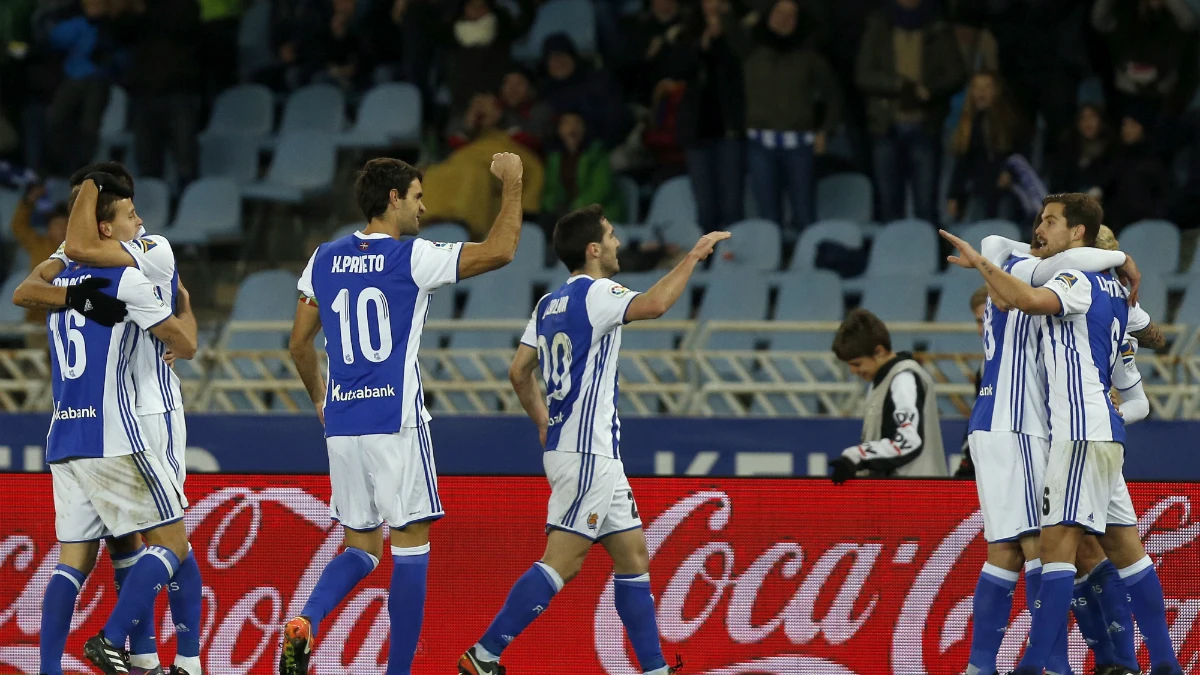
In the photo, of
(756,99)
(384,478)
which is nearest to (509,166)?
(384,478)

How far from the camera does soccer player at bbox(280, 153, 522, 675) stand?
670 cm

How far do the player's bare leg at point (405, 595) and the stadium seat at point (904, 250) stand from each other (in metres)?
7.34

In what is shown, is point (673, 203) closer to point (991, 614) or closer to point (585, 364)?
point (585, 364)

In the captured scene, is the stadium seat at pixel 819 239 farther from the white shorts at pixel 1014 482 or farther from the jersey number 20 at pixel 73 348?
the jersey number 20 at pixel 73 348

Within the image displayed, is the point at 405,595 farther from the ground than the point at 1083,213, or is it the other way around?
the point at 1083,213

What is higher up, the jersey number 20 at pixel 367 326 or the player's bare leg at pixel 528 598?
the jersey number 20 at pixel 367 326

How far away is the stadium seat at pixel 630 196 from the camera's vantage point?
48.0 ft

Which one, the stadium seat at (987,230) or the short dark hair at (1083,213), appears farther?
the stadium seat at (987,230)

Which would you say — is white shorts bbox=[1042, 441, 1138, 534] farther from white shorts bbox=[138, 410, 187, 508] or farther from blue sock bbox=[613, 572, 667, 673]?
white shorts bbox=[138, 410, 187, 508]

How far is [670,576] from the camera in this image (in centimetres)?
771

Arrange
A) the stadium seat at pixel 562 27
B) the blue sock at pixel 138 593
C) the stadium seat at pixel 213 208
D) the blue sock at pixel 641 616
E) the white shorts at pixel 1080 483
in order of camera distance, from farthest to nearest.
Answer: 1. the stadium seat at pixel 562 27
2. the stadium seat at pixel 213 208
3. the blue sock at pixel 641 616
4. the white shorts at pixel 1080 483
5. the blue sock at pixel 138 593

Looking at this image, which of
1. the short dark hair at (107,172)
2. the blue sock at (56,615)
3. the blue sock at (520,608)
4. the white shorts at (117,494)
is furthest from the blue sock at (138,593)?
the short dark hair at (107,172)

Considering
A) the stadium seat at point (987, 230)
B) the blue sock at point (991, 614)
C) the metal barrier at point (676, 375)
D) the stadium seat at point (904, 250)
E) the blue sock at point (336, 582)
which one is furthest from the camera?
the stadium seat at point (904, 250)

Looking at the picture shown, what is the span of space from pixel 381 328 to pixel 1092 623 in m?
3.11
